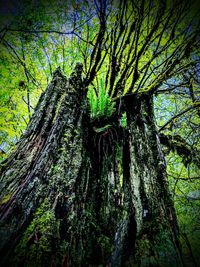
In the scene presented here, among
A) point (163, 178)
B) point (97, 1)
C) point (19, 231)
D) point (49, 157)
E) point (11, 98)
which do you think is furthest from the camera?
point (11, 98)

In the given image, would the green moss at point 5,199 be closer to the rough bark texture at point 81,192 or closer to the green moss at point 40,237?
the rough bark texture at point 81,192

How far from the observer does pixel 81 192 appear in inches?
68.4

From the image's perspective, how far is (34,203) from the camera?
1273mm

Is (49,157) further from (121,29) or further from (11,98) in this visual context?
(11,98)

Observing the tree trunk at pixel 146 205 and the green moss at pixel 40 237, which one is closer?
the green moss at pixel 40 237

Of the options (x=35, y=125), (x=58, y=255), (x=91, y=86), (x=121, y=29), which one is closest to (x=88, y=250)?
(x=58, y=255)

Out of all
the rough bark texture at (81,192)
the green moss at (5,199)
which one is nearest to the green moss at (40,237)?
the rough bark texture at (81,192)

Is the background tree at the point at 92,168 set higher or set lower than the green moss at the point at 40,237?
higher

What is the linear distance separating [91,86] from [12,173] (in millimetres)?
2519

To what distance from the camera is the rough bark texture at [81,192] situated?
46.8 inches

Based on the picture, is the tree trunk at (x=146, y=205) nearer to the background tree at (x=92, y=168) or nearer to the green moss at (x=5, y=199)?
the background tree at (x=92, y=168)

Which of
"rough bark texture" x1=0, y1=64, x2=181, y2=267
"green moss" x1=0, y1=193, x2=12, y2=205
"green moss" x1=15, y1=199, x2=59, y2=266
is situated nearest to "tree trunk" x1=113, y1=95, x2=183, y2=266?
"rough bark texture" x1=0, y1=64, x2=181, y2=267

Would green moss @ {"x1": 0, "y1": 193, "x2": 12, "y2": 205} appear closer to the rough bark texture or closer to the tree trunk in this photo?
the rough bark texture

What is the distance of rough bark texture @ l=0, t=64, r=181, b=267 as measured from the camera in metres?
1.19
